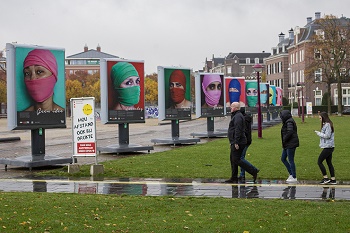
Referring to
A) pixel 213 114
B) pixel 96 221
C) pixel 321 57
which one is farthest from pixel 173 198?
pixel 321 57

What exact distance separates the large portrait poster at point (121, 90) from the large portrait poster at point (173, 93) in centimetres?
314

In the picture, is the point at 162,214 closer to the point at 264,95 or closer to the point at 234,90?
the point at 234,90

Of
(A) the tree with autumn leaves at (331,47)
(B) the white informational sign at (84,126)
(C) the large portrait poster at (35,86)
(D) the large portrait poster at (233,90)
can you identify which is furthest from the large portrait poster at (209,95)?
(A) the tree with autumn leaves at (331,47)

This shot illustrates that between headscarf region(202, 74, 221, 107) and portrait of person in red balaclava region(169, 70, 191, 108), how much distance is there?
494 centimetres

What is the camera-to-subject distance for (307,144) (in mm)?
25906

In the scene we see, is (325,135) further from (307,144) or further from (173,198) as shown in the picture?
(307,144)

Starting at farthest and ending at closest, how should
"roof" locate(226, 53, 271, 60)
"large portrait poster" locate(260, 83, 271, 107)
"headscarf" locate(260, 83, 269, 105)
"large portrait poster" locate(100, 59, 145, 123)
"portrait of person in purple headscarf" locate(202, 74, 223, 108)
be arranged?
1. "roof" locate(226, 53, 271, 60)
2. "large portrait poster" locate(260, 83, 271, 107)
3. "headscarf" locate(260, 83, 269, 105)
4. "portrait of person in purple headscarf" locate(202, 74, 223, 108)
5. "large portrait poster" locate(100, 59, 145, 123)

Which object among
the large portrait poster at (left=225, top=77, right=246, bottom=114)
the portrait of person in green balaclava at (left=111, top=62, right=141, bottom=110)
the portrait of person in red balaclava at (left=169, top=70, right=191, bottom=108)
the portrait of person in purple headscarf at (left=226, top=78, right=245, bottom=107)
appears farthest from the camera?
the portrait of person in purple headscarf at (left=226, top=78, right=245, bottom=107)

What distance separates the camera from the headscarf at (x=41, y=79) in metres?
19.5

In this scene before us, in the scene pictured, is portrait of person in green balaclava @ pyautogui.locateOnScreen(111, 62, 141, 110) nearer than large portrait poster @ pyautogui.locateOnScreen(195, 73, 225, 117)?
Yes

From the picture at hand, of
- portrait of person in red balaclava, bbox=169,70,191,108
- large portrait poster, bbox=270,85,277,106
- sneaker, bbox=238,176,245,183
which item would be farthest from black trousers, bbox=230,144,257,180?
large portrait poster, bbox=270,85,277,106

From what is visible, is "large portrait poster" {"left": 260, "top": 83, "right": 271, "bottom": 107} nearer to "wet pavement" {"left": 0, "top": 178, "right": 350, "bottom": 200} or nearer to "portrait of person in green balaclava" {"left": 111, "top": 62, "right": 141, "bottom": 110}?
"portrait of person in green balaclava" {"left": 111, "top": 62, "right": 141, "bottom": 110}

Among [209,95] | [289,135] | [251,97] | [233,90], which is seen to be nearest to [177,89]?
[209,95]

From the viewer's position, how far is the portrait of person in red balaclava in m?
29.9
